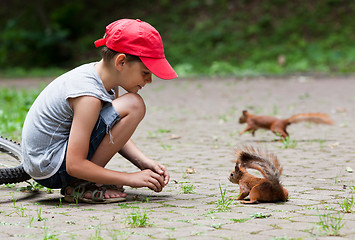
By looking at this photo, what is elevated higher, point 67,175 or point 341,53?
point 341,53

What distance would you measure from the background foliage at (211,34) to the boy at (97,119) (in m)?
13.2

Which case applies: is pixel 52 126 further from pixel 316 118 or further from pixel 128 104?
pixel 316 118

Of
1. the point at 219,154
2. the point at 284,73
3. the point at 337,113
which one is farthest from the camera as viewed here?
the point at 284,73

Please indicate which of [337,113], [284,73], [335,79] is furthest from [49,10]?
[337,113]

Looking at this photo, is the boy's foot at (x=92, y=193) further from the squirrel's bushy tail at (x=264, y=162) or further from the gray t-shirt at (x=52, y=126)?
the squirrel's bushy tail at (x=264, y=162)

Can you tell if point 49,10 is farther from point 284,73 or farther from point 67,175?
point 67,175

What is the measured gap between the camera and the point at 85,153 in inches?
143

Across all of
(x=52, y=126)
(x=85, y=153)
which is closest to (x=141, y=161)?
(x=85, y=153)

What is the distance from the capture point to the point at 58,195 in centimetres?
420

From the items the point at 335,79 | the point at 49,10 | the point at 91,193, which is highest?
the point at 49,10

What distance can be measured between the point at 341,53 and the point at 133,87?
15715mm

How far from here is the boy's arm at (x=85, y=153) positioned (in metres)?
3.55

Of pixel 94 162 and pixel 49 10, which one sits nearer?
pixel 94 162

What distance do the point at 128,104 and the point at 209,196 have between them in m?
0.83
